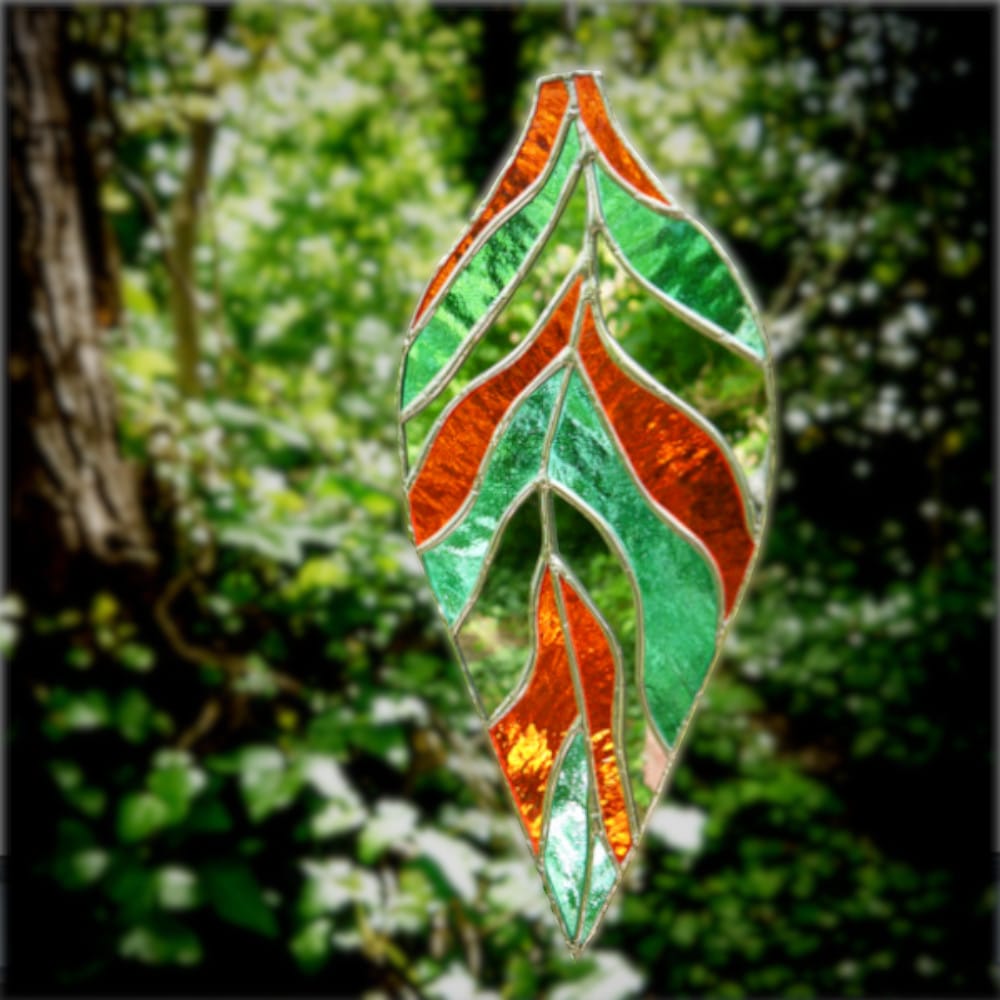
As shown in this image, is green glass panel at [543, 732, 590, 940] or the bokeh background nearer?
green glass panel at [543, 732, 590, 940]

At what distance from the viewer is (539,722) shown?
789 millimetres

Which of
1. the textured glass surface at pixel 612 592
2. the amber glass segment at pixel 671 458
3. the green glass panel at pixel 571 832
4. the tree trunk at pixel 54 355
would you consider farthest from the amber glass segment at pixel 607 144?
the tree trunk at pixel 54 355

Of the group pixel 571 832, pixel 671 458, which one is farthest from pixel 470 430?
pixel 571 832

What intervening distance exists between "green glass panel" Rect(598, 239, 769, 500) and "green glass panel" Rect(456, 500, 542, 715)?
200mm

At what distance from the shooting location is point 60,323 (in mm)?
1710

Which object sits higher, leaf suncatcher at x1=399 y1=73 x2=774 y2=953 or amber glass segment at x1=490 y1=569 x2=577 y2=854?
leaf suncatcher at x1=399 y1=73 x2=774 y2=953

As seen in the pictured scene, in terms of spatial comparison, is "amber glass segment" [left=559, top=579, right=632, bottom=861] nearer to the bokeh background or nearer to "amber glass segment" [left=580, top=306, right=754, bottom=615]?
"amber glass segment" [left=580, top=306, right=754, bottom=615]

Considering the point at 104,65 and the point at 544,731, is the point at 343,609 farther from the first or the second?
the point at 104,65

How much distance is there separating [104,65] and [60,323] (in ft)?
2.07

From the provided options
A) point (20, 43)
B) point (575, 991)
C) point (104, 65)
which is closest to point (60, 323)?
point (20, 43)

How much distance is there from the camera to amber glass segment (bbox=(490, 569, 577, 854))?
0.78 meters

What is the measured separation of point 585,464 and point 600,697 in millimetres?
195

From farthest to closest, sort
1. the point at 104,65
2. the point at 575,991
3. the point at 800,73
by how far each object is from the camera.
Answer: the point at 800,73 → the point at 104,65 → the point at 575,991

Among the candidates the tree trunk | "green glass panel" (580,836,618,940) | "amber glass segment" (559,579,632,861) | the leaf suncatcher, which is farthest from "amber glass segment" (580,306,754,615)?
the tree trunk
